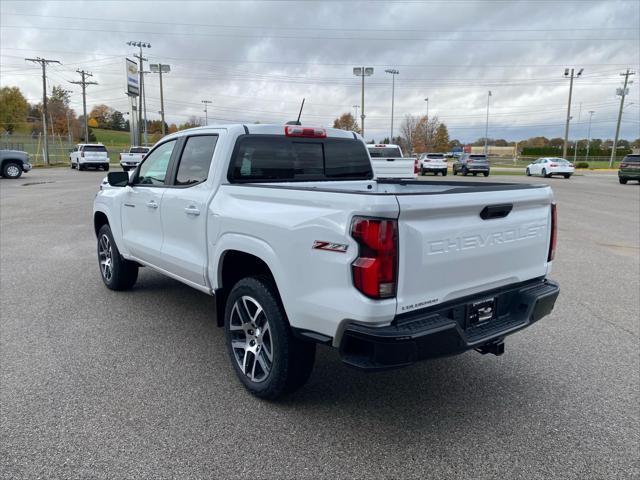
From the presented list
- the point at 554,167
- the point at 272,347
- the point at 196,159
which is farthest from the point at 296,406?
the point at 554,167

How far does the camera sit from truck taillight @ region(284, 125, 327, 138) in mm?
4352

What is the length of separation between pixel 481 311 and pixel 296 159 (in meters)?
2.16

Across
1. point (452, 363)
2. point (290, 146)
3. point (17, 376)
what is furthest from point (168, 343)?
point (452, 363)

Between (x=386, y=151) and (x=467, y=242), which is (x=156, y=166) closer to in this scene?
(x=467, y=242)

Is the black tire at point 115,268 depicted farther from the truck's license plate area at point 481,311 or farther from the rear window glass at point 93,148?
the rear window glass at point 93,148

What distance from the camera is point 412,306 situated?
2.75 metres

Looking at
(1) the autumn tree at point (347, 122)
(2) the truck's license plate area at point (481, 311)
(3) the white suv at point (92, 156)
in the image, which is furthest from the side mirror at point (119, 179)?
(1) the autumn tree at point (347, 122)

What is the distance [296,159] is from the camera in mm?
4434

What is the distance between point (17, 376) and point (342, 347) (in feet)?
8.86

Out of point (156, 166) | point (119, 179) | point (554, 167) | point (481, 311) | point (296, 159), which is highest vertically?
point (296, 159)

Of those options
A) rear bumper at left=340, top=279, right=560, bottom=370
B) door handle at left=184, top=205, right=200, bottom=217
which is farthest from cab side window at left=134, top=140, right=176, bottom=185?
rear bumper at left=340, top=279, right=560, bottom=370

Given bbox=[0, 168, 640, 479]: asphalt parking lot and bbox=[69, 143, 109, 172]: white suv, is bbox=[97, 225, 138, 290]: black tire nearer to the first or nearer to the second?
bbox=[0, 168, 640, 479]: asphalt parking lot

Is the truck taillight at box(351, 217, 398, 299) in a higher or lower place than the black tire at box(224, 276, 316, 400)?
higher

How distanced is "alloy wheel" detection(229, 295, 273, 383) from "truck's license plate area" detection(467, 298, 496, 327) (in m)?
1.30
